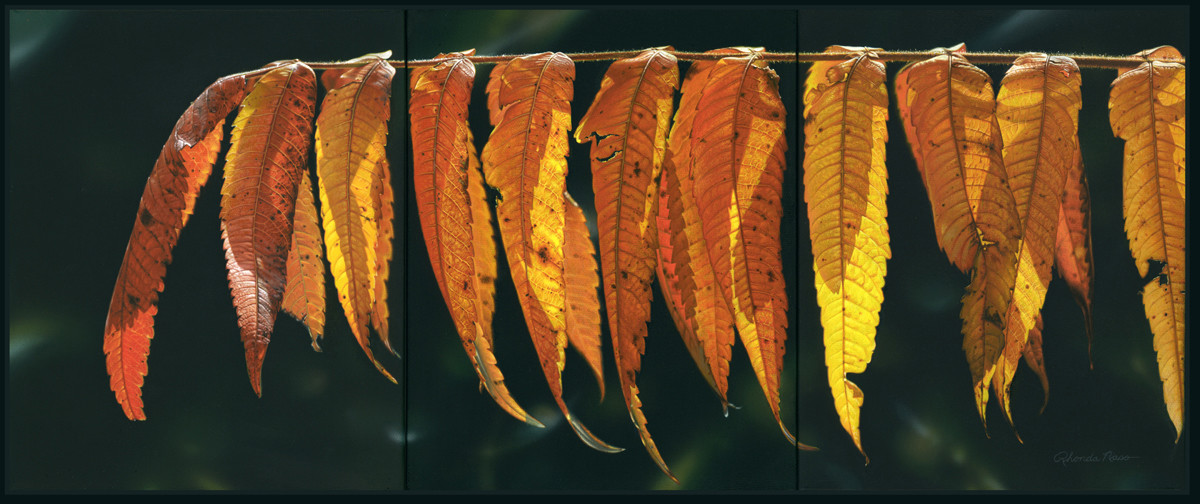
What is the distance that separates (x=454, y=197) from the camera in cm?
244

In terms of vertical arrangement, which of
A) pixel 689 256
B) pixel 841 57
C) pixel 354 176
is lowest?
pixel 689 256

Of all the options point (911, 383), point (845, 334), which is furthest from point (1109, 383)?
point (845, 334)

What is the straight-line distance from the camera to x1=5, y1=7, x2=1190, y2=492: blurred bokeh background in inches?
109

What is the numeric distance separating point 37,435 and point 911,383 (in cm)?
263

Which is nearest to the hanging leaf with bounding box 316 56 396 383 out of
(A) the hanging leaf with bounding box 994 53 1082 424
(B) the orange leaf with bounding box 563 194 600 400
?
(B) the orange leaf with bounding box 563 194 600 400

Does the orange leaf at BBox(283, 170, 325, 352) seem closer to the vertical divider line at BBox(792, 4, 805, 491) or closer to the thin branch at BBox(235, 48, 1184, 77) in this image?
the thin branch at BBox(235, 48, 1184, 77)

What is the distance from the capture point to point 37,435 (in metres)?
2.88

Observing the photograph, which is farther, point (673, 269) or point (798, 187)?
point (798, 187)

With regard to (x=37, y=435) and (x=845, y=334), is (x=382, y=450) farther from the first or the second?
(x=845, y=334)

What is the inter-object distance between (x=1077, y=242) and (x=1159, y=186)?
259mm

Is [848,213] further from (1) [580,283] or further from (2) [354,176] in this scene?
(2) [354,176]

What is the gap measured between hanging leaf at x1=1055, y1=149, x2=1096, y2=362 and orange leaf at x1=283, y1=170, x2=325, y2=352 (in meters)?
2.12
